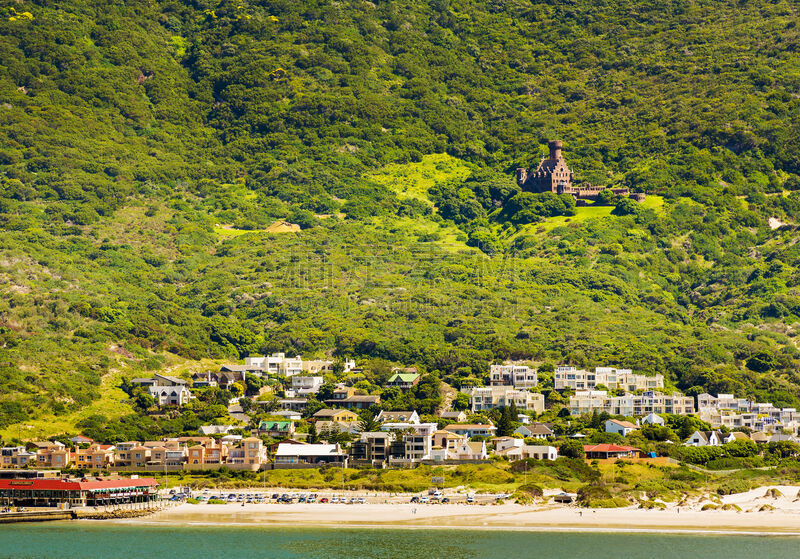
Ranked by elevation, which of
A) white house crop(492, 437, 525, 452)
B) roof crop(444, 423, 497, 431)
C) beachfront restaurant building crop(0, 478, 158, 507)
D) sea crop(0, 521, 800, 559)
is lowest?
sea crop(0, 521, 800, 559)

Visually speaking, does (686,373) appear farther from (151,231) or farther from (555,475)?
(151,231)

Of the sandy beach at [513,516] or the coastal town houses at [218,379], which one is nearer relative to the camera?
the sandy beach at [513,516]

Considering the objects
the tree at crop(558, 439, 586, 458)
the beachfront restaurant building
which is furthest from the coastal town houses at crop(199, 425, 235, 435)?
the tree at crop(558, 439, 586, 458)

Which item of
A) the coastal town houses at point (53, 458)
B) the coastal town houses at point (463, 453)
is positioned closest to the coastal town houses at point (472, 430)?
the coastal town houses at point (463, 453)

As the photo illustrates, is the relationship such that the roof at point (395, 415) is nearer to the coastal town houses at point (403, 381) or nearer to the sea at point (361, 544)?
the coastal town houses at point (403, 381)

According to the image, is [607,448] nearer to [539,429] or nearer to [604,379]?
[539,429]

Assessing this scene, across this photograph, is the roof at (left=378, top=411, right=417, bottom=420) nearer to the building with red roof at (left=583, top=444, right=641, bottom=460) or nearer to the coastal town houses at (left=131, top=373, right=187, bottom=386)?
the building with red roof at (left=583, top=444, right=641, bottom=460)

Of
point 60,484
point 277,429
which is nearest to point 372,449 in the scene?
point 277,429
